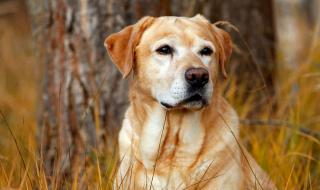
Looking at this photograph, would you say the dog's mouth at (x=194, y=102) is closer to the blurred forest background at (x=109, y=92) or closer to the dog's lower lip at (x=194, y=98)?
the dog's lower lip at (x=194, y=98)

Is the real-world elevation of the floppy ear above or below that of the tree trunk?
A: above

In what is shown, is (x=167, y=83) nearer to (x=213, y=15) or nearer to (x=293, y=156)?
(x=293, y=156)

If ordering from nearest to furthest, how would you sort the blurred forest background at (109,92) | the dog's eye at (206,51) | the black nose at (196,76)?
the black nose at (196,76) → the dog's eye at (206,51) → the blurred forest background at (109,92)

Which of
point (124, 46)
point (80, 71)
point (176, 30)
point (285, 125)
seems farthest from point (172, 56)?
point (80, 71)

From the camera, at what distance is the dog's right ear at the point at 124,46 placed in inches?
166

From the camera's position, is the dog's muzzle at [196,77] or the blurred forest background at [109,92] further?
the blurred forest background at [109,92]

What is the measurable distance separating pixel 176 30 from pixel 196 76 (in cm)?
46

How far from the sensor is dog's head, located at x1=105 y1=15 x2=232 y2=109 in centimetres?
403

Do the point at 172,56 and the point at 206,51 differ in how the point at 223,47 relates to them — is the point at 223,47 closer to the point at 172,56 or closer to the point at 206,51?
the point at 206,51

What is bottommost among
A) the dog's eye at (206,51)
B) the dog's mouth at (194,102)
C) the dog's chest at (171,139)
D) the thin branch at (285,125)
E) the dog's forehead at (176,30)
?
the thin branch at (285,125)

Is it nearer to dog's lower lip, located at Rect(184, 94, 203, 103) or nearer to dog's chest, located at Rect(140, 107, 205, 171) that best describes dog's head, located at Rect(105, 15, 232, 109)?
dog's lower lip, located at Rect(184, 94, 203, 103)

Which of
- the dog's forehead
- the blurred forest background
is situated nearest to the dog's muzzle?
the dog's forehead

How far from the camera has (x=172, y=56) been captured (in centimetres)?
421

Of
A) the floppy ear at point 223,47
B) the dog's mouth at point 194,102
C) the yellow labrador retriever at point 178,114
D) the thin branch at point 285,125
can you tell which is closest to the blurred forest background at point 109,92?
the thin branch at point 285,125
